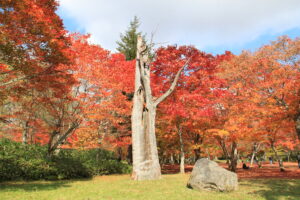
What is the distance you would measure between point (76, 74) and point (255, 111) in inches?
453

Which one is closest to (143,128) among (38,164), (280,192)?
(38,164)

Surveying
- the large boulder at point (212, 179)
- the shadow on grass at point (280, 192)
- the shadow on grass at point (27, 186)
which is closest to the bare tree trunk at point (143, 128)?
the large boulder at point (212, 179)

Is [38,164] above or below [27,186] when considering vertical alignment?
above

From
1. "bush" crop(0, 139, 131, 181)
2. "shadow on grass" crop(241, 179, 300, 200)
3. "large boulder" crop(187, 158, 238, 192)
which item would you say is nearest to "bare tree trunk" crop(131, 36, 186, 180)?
"large boulder" crop(187, 158, 238, 192)

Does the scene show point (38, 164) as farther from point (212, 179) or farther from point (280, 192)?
point (280, 192)

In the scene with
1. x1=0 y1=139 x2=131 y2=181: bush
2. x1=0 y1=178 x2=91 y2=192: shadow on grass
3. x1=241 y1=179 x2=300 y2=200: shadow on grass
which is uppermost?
x1=0 y1=139 x2=131 y2=181: bush

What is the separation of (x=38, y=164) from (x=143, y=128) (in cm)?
644

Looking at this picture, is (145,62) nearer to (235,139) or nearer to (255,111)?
(255,111)

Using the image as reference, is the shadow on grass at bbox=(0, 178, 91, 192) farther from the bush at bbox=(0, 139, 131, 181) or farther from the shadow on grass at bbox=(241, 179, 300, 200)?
the shadow on grass at bbox=(241, 179, 300, 200)

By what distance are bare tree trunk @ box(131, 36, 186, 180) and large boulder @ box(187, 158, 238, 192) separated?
3780 millimetres

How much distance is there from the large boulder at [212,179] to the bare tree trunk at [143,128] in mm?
3780

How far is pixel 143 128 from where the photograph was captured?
13609 millimetres

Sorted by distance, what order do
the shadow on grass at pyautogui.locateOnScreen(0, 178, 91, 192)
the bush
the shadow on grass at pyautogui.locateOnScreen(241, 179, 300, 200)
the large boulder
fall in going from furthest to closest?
the bush
the shadow on grass at pyautogui.locateOnScreen(0, 178, 91, 192)
the large boulder
the shadow on grass at pyautogui.locateOnScreen(241, 179, 300, 200)

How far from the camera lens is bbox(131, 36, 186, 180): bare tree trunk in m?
12.9
